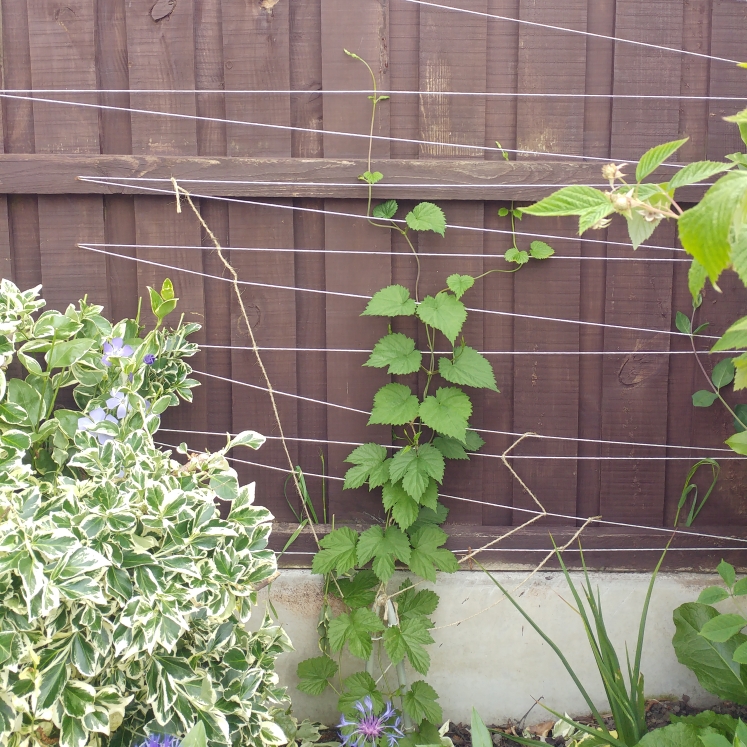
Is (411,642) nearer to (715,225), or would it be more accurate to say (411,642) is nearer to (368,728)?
(368,728)

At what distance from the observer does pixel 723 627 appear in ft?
5.25

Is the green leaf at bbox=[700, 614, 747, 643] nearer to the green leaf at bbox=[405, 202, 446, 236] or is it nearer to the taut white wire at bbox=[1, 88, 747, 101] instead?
the green leaf at bbox=[405, 202, 446, 236]

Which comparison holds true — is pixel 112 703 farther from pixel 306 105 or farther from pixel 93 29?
pixel 93 29

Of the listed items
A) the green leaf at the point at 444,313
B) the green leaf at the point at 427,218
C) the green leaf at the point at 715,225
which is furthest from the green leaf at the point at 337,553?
the green leaf at the point at 715,225

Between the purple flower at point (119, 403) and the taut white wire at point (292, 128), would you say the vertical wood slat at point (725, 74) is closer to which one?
the taut white wire at point (292, 128)

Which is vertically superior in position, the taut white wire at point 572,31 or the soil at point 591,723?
the taut white wire at point 572,31

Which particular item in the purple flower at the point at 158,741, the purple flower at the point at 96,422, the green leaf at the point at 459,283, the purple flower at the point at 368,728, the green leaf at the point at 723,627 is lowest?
the purple flower at the point at 368,728

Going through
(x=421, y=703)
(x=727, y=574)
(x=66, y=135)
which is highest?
(x=66, y=135)

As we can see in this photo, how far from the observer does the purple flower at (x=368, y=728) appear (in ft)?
5.61

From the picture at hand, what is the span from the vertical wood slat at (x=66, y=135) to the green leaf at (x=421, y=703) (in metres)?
1.32

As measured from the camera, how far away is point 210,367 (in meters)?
1.94

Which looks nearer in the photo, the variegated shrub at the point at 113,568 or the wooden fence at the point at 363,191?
the variegated shrub at the point at 113,568

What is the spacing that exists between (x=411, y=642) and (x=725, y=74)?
5.57ft

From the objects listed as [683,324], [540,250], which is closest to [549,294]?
[540,250]
